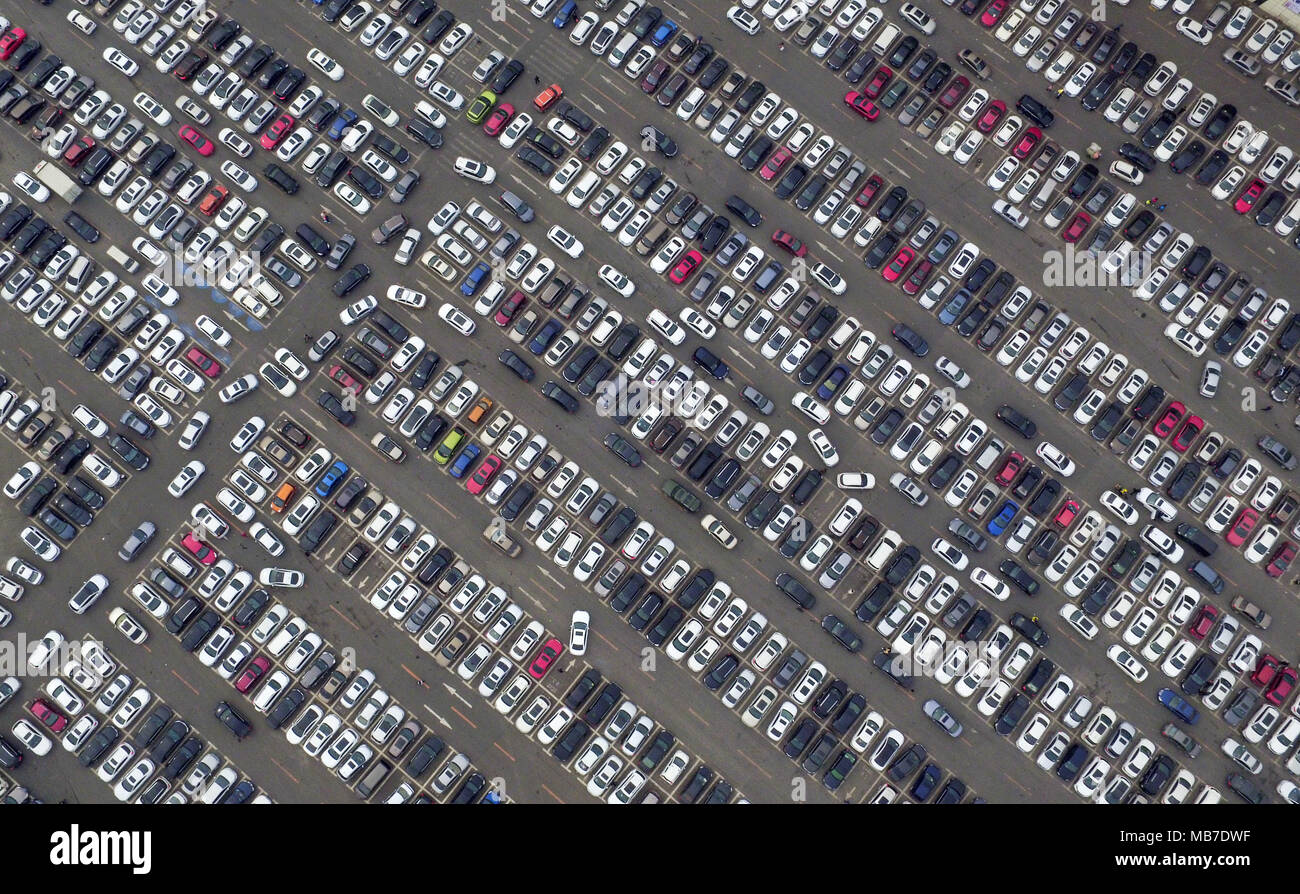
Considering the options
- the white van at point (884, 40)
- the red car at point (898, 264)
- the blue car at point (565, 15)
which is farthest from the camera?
the white van at point (884, 40)

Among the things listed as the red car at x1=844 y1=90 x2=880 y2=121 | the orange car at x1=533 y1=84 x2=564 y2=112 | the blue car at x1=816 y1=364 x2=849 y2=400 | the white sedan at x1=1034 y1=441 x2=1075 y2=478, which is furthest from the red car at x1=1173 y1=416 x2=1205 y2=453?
the orange car at x1=533 y1=84 x2=564 y2=112

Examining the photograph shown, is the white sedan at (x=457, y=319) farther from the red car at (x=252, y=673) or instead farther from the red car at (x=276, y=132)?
the red car at (x=252, y=673)

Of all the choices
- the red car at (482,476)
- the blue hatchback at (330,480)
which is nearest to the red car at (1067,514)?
A: the red car at (482,476)

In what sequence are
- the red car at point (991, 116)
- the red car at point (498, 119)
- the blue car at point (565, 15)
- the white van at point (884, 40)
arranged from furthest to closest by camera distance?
the white van at point (884, 40)
the blue car at point (565, 15)
the red car at point (991, 116)
the red car at point (498, 119)

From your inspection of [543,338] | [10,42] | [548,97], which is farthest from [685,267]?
[10,42]

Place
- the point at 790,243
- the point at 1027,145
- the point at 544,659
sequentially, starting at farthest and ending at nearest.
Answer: the point at 1027,145 → the point at 790,243 → the point at 544,659

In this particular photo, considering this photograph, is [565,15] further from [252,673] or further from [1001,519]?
[252,673]

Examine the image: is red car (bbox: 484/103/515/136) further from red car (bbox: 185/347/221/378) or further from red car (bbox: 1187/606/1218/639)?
red car (bbox: 1187/606/1218/639)

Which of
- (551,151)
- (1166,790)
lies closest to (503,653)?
(551,151)
